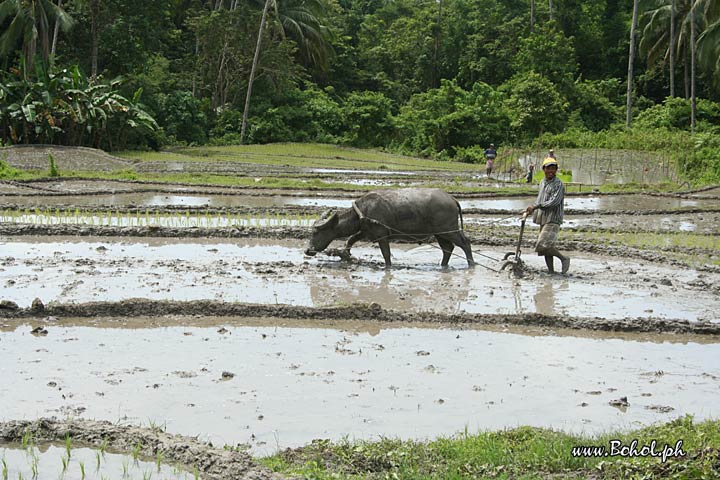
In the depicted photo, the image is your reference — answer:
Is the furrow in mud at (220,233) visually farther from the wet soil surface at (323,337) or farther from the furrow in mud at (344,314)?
the furrow in mud at (344,314)

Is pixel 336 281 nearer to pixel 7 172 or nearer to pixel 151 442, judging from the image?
pixel 151 442

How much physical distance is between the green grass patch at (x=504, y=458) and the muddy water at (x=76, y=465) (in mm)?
615

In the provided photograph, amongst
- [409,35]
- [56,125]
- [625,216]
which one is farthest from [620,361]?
[409,35]

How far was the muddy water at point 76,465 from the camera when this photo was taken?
4.59 metres

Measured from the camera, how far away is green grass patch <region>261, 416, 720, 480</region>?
171 inches

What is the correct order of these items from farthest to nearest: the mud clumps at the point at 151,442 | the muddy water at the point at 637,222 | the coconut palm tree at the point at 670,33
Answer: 1. the coconut palm tree at the point at 670,33
2. the muddy water at the point at 637,222
3. the mud clumps at the point at 151,442

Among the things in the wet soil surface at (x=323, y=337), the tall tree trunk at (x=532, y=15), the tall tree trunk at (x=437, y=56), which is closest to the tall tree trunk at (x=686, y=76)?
the tall tree trunk at (x=532, y=15)

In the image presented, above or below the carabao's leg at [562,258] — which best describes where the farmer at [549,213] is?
above

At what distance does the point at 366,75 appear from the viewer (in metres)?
51.5

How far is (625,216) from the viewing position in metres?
17.8

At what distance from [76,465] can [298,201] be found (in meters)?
15.0

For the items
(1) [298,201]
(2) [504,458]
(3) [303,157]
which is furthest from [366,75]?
(2) [504,458]

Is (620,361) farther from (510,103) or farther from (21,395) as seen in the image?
(510,103)

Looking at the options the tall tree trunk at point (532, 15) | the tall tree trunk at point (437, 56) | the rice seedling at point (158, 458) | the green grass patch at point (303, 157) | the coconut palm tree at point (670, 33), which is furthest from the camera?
the tall tree trunk at point (437, 56)
